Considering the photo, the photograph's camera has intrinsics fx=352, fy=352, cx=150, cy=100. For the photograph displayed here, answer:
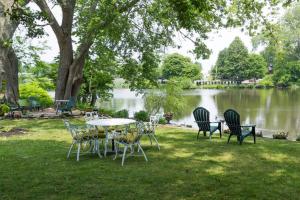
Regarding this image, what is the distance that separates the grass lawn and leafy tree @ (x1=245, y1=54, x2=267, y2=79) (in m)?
79.1

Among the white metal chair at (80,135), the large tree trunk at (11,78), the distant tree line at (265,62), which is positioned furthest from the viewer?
the distant tree line at (265,62)

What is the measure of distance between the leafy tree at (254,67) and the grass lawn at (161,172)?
79075 mm

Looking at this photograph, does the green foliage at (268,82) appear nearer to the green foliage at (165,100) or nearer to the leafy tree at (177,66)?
the leafy tree at (177,66)

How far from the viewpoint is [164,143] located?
9.48 m

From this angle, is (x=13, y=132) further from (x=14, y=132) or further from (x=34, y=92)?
(x=34, y=92)

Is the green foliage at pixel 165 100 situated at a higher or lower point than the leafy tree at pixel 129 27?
lower

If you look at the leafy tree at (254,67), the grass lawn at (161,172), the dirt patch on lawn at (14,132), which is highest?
the leafy tree at (254,67)

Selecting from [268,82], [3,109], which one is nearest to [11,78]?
[3,109]

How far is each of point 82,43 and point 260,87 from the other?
6752 centimetres

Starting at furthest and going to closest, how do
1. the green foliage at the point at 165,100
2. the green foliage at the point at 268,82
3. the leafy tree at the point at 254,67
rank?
1. the leafy tree at the point at 254,67
2. the green foliage at the point at 268,82
3. the green foliage at the point at 165,100

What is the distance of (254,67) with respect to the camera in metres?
85.5

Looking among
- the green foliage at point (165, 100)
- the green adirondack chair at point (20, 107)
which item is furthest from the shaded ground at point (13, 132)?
the green foliage at point (165, 100)

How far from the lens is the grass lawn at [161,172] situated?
5.23 metres

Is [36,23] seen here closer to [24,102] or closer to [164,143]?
[164,143]
